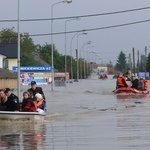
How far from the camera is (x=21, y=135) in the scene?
16.8 meters

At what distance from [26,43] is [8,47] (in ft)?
113

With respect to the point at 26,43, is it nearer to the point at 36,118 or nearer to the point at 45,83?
the point at 45,83

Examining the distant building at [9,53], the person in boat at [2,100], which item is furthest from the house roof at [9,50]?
the person in boat at [2,100]

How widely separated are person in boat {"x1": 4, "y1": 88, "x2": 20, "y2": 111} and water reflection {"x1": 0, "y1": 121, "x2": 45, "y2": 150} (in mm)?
594

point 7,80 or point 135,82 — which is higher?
point 7,80

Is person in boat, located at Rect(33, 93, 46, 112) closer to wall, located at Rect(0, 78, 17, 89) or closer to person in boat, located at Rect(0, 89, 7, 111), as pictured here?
person in boat, located at Rect(0, 89, 7, 111)

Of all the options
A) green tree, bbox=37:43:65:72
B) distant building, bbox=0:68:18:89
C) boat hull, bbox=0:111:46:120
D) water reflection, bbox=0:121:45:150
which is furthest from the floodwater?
green tree, bbox=37:43:65:72

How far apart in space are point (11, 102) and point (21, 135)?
4.31 metres

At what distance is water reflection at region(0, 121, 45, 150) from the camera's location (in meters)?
14.3

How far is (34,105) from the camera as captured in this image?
853 inches

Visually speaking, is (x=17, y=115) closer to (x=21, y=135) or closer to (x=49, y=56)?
(x=21, y=135)

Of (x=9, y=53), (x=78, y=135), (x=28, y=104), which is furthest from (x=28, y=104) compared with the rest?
(x=9, y=53)

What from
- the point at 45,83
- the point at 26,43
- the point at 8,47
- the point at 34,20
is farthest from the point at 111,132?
the point at 26,43

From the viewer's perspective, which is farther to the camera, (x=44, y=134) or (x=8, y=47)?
(x=8, y=47)
